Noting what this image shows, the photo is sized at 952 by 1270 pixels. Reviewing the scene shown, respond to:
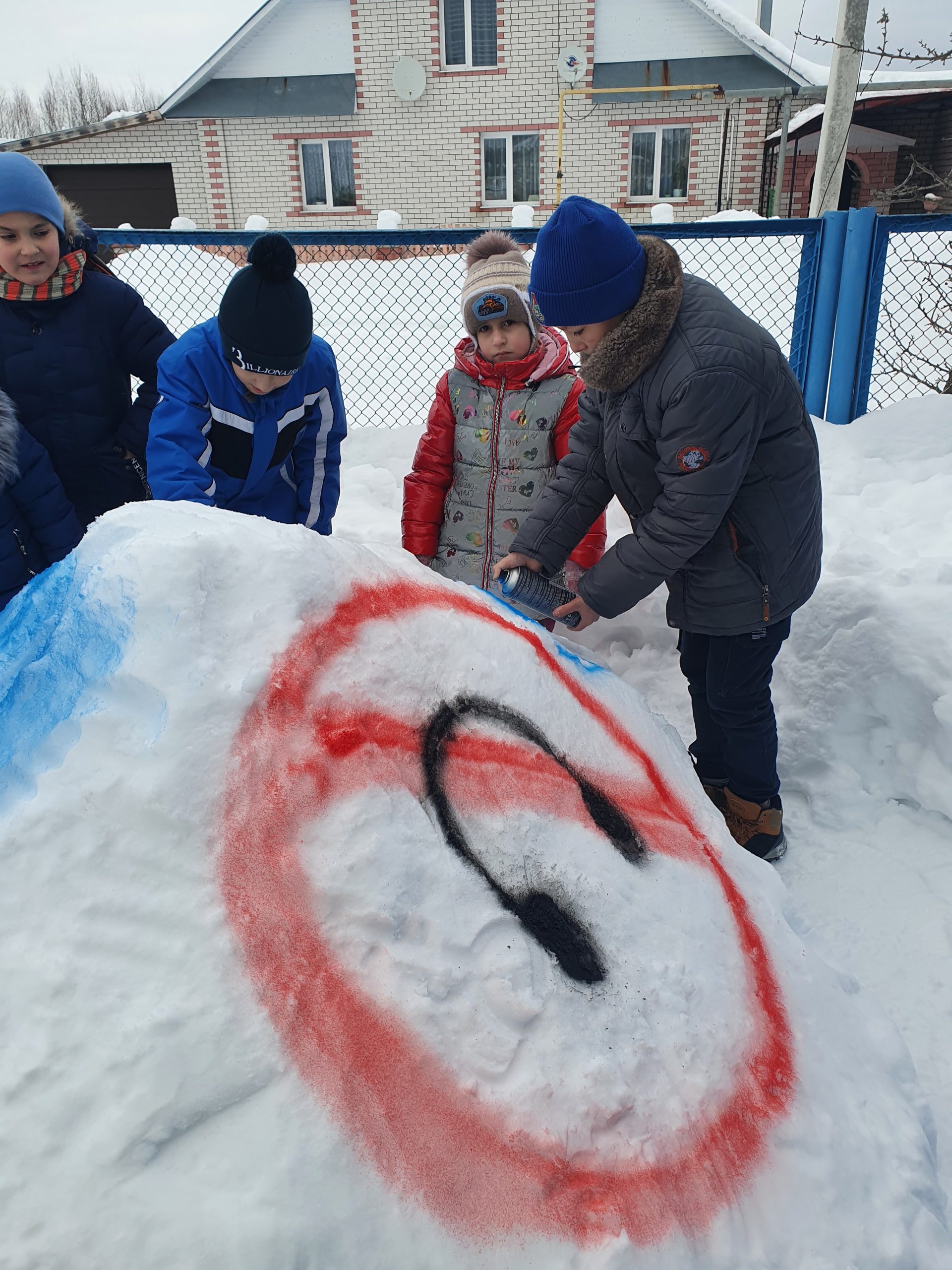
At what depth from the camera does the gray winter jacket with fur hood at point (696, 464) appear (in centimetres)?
180

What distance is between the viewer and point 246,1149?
964 millimetres

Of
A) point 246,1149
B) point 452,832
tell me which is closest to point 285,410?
point 452,832

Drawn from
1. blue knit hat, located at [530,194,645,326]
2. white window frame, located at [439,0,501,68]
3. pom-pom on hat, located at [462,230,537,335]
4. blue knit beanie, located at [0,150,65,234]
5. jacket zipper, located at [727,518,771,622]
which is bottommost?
jacket zipper, located at [727,518,771,622]

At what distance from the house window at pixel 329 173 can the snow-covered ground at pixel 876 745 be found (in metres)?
15.2

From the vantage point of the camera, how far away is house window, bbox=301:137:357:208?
15930 millimetres

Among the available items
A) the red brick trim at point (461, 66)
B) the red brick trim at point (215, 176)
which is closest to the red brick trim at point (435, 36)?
the red brick trim at point (461, 66)

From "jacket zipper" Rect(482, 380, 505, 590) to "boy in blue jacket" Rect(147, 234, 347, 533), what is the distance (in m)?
0.51

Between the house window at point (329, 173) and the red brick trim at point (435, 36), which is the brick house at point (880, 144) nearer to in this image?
the red brick trim at point (435, 36)

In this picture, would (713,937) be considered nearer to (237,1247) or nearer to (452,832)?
(452,832)

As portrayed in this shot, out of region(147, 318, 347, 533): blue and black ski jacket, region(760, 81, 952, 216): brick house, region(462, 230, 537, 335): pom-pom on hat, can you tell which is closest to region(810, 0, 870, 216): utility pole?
region(462, 230, 537, 335): pom-pom on hat

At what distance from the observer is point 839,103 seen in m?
7.70

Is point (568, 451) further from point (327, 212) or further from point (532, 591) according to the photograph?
point (327, 212)

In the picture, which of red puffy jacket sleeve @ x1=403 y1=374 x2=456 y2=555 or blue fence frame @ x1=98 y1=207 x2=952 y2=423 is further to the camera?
blue fence frame @ x1=98 y1=207 x2=952 y2=423

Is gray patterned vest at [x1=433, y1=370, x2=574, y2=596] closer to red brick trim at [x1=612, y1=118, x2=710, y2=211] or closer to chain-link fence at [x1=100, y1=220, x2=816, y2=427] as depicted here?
chain-link fence at [x1=100, y1=220, x2=816, y2=427]
